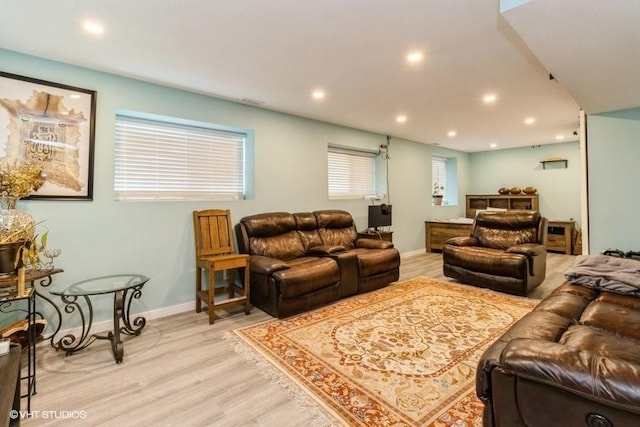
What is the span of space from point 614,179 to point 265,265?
3509mm

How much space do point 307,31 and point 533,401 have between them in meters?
2.47

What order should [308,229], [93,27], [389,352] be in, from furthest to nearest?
[308,229]
[389,352]
[93,27]

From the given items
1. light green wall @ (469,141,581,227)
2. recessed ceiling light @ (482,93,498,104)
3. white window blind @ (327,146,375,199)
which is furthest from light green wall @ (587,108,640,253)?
light green wall @ (469,141,581,227)

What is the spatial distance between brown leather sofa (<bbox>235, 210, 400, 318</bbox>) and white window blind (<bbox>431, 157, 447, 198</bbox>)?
12.1 ft

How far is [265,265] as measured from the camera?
321 cm

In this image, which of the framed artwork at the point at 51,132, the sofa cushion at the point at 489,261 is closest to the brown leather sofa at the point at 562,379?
the sofa cushion at the point at 489,261

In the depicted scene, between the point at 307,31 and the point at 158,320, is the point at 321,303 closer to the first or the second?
the point at 158,320

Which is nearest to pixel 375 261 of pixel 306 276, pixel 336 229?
pixel 336 229

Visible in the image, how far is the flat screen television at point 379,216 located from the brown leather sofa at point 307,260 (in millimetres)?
710

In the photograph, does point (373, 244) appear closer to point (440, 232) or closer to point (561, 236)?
point (440, 232)

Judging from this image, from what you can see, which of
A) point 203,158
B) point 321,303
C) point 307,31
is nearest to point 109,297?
point 203,158

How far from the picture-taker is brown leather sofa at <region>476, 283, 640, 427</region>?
96 centimetres

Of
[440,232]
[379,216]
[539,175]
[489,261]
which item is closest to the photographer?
[489,261]

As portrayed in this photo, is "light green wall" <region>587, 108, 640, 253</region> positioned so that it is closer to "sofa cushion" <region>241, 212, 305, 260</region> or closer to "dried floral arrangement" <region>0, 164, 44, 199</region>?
"sofa cushion" <region>241, 212, 305, 260</region>
